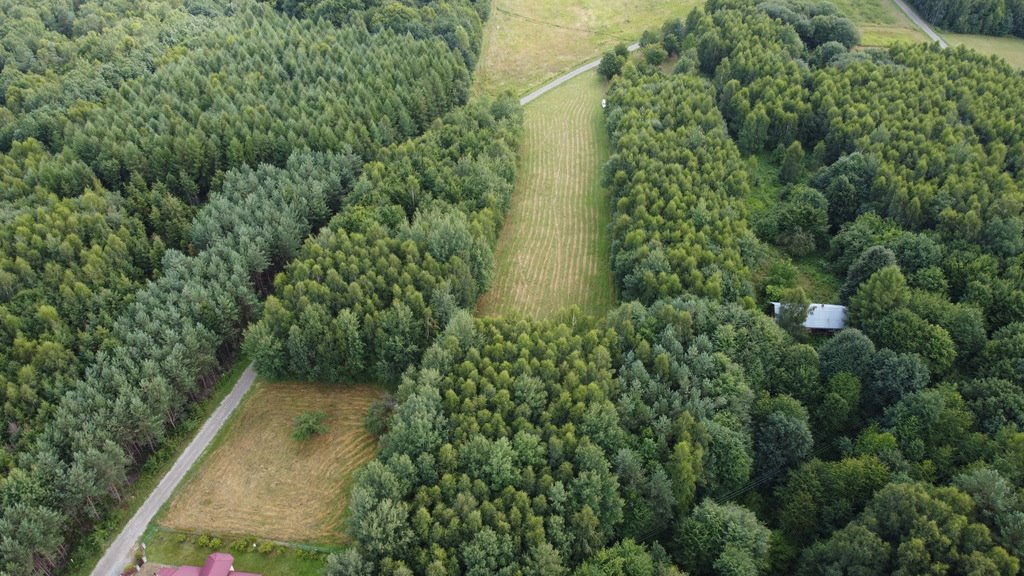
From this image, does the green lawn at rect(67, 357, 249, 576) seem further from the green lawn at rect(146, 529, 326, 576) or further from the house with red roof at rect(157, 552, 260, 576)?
the house with red roof at rect(157, 552, 260, 576)

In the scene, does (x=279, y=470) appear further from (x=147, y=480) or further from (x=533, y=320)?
(x=533, y=320)

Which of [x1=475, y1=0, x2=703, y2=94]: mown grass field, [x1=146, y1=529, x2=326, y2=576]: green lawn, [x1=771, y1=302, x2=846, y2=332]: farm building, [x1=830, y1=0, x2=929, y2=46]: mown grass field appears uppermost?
[x1=830, y1=0, x2=929, y2=46]: mown grass field

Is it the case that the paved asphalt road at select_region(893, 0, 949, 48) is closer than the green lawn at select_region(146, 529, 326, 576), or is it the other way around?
the green lawn at select_region(146, 529, 326, 576)

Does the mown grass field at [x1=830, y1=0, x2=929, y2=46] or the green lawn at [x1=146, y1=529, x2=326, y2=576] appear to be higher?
the mown grass field at [x1=830, y1=0, x2=929, y2=46]

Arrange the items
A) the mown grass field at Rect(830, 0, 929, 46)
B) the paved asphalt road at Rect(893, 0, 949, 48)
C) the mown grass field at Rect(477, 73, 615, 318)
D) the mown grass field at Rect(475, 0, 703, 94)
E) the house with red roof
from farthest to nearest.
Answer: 1. the paved asphalt road at Rect(893, 0, 949, 48)
2. the mown grass field at Rect(830, 0, 929, 46)
3. the mown grass field at Rect(475, 0, 703, 94)
4. the mown grass field at Rect(477, 73, 615, 318)
5. the house with red roof

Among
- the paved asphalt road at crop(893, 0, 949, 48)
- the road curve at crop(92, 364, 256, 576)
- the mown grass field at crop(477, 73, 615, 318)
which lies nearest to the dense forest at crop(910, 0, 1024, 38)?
the paved asphalt road at crop(893, 0, 949, 48)

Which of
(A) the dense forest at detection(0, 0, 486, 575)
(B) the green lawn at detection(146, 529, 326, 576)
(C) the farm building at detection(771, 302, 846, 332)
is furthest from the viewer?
(C) the farm building at detection(771, 302, 846, 332)

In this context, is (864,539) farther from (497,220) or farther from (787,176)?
(787,176)
